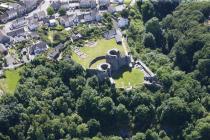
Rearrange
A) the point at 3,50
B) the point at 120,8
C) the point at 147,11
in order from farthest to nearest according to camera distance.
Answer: the point at 147,11, the point at 120,8, the point at 3,50

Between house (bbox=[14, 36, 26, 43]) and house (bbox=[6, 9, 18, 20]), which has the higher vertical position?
house (bbox=[6, 9, 18, 20])

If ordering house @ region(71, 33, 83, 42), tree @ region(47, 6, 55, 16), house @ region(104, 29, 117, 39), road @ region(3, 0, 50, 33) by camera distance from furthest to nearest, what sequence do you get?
tree @ region(47, 6, 55, 16)
road @ region(3, 0, 50, 33)
house @ region(104, 29, 117, 39)
house @ region(71, 33, 83, 42)

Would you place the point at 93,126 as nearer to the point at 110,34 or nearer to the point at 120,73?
the point at 120,73

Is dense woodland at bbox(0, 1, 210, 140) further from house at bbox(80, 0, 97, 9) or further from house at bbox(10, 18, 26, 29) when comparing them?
house at bbox(80, 0, 97, 9)

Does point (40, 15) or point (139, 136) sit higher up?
point (40, 15)

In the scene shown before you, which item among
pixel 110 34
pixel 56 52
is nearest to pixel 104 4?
pixel 110 34

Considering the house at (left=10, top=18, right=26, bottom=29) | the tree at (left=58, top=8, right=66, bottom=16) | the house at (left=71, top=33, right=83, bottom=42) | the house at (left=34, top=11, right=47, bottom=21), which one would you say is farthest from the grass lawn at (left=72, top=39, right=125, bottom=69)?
the house at (left=10, top=18, right=26, bottom=29)

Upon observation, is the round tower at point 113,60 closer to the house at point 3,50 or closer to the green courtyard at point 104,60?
the green courtyard at point 104,60
